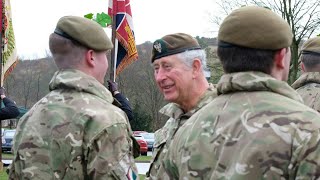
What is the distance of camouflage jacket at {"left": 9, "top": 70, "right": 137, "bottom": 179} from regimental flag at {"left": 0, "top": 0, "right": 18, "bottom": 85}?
338 inches

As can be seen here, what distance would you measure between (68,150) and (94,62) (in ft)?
1.81

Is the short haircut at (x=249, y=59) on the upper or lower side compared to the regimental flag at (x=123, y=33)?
upper

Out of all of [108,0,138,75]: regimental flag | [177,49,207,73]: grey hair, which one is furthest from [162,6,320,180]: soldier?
[108,0,138,75]: regimental flag

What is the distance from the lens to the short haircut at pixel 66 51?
3.50 m

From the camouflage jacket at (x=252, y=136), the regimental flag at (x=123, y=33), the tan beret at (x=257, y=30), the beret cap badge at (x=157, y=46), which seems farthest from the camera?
the regimental flag at (x=123, y=33)

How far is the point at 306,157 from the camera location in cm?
207

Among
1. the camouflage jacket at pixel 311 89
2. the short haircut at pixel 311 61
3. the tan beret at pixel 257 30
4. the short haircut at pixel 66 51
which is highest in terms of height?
the tan beret at pixel 257 30

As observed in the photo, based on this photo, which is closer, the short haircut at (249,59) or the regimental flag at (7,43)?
the short haircut at (249,59)

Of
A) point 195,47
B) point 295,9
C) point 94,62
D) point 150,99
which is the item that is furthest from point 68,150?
point 150,99

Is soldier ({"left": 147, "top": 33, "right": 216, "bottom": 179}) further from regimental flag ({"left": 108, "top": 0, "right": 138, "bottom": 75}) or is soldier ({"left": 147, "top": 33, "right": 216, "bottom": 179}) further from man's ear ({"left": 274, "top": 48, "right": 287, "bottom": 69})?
regimental flag ({"left": 108, "top": 0, "right": 138, "bottom": 75})

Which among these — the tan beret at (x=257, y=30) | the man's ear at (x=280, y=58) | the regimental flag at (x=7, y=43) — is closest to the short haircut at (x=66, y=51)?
the tan beret at (x=257, y=30)

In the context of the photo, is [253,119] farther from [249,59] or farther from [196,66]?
[196,66]

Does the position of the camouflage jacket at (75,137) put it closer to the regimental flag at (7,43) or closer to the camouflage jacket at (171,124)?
the camouflage jacket at (171,124)

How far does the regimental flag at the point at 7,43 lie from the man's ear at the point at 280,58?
9.99 metres
